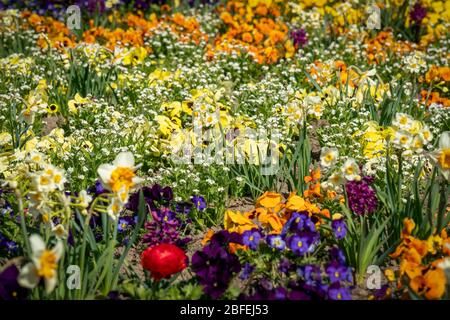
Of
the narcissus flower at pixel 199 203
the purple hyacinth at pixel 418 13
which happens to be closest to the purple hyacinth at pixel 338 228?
the narcissus flower at pixel 199 203

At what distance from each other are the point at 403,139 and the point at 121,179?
134cm

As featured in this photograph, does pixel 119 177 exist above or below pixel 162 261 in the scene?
above

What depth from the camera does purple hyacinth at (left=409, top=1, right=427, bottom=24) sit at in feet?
21.4

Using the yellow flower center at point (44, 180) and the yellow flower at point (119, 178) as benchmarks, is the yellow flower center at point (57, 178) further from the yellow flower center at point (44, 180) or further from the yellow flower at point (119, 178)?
the yellow flower at point (119, 178)

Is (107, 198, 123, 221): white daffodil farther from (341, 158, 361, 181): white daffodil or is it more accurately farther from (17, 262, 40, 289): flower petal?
(341, 158, 361, 181): white daffodil

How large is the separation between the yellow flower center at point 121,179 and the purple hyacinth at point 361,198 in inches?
48.1

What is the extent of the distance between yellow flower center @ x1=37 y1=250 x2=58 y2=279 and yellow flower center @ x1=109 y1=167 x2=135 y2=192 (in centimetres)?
43

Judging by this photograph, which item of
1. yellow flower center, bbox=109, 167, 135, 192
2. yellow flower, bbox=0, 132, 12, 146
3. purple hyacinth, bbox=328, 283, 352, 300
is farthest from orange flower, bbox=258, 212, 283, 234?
yellow flower, bbox=0, 132, 12, 146

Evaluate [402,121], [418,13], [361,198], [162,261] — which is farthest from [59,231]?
[418,13]

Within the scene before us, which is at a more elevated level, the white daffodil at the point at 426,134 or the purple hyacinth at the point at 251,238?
the white daffodil at the point at 426,134

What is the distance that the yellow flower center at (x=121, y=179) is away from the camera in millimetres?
2453

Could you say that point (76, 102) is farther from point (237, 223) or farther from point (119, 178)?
point (119, 178)

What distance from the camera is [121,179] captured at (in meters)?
2.47

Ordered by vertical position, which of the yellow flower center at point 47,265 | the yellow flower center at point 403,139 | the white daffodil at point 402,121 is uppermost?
the white daffodil at point 402,121
